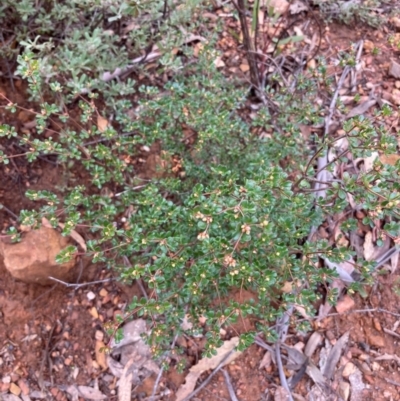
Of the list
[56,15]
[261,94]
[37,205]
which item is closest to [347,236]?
[261,94]

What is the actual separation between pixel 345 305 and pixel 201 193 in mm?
1276

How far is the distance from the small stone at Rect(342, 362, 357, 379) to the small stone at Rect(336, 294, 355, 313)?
10.8 inches

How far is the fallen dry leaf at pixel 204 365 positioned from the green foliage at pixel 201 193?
0.22 m

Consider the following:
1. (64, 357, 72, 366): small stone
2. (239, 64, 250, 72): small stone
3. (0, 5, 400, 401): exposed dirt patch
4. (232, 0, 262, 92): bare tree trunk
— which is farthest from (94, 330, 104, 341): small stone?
(239, 64, 250, 72): small stone

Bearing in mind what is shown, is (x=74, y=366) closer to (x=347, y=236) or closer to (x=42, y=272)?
(x=42, y=272)

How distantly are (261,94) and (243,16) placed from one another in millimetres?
561

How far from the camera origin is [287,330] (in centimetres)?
255

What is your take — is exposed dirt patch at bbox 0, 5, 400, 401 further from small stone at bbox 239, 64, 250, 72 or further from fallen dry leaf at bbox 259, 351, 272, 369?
small stone at bbox 239, 64, 250, 72

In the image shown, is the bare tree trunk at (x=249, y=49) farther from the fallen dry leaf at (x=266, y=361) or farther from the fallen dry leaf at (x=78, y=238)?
the fallen dry leaf at (x=266, y=361)

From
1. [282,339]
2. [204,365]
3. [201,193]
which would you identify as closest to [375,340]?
[282,339]

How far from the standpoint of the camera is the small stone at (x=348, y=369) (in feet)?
8.11

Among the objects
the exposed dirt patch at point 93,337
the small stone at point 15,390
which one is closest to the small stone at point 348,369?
the exposed dirt patch at point 93,337

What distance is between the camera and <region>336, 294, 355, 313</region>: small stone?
2574mm

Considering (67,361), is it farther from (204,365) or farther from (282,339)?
(282,339)
